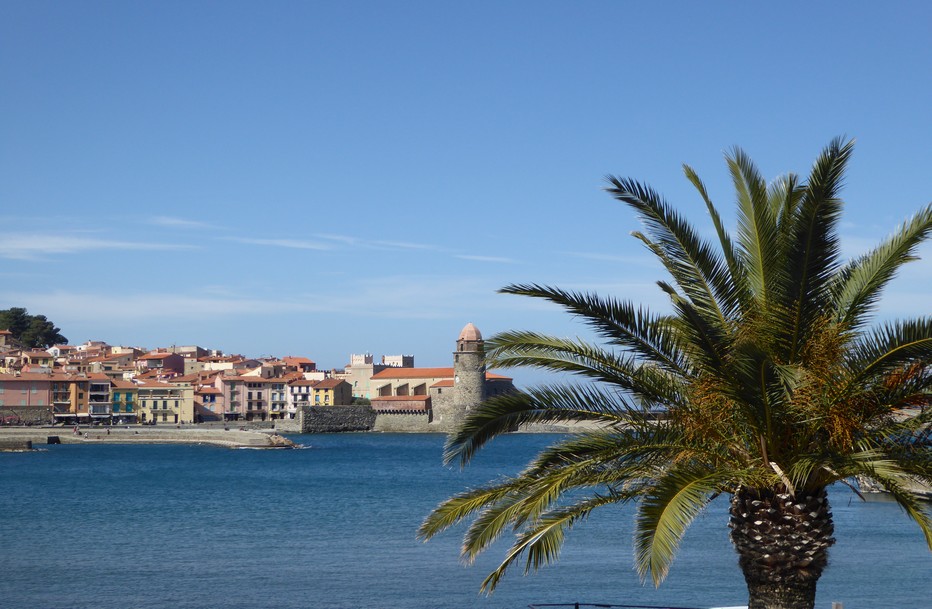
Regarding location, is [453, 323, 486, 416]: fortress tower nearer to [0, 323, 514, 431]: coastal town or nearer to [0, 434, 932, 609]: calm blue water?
[0, 323, 514, 431]: coastal town

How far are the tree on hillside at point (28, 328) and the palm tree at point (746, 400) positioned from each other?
463 ft

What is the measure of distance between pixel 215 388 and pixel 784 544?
109510 mm

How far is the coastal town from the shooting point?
9769 cm

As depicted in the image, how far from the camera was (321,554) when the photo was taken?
26766 millimetres

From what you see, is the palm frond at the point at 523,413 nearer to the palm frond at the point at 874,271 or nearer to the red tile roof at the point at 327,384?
the palm frond at the point at 874,271

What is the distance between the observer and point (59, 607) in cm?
1941

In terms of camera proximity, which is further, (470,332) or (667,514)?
(470,332)

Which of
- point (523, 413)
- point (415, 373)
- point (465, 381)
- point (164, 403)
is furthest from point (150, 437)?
point (523, 413)

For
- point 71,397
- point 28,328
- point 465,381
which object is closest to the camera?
point 465,381

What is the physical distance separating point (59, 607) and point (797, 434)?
1560cm

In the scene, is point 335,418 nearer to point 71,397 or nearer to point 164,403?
point 164,403

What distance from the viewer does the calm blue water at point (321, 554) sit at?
20.2 m

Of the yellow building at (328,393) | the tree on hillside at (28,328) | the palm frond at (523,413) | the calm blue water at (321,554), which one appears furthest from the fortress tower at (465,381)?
the palm frond at (523,413)

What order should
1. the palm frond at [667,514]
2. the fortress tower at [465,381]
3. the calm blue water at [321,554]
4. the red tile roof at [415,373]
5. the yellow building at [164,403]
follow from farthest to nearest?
1. the red tile roof at [415,373]
2. the yellow building at [164,403]
3. the fortress tower at [465,381]
4. the calm blue water at [321,554]
5. the palm frond at [667,514]
